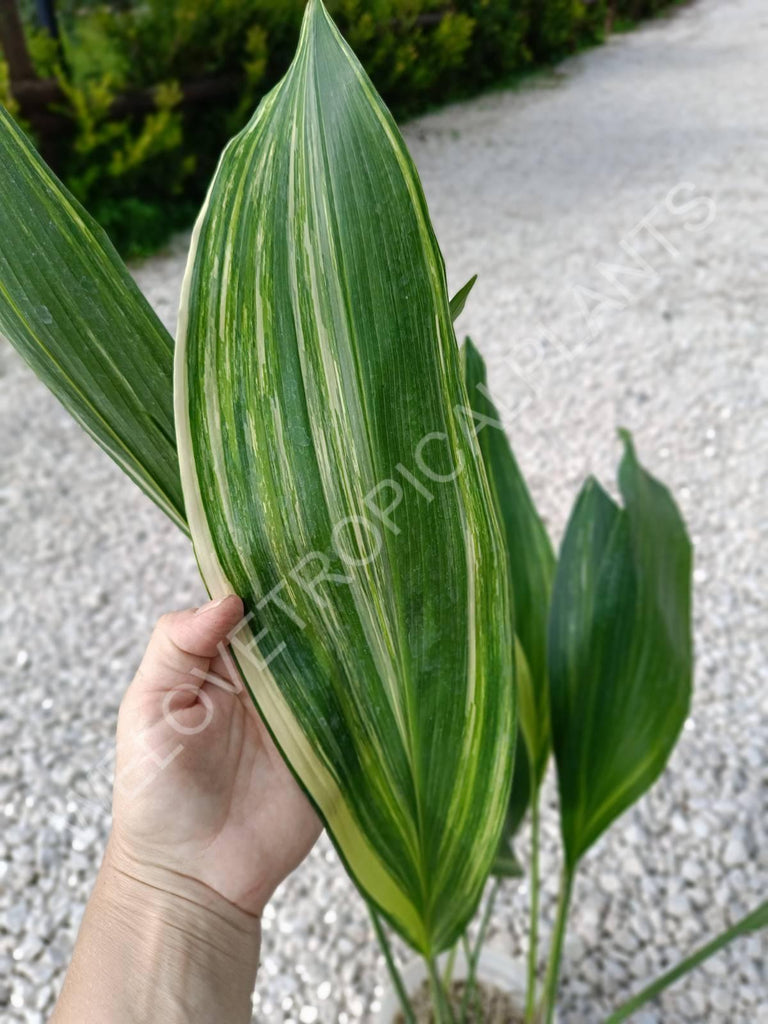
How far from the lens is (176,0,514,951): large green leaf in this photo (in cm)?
29

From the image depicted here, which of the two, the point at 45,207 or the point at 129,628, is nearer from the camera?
the point at 45,207

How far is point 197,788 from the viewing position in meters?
0.47

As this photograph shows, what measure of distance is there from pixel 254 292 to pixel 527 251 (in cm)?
235

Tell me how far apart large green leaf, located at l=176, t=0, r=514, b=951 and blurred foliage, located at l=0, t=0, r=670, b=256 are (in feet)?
7.53

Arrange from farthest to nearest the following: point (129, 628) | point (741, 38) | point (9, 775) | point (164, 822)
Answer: point (741, 38) < point (129, 628) < point (9, 775) < point (164, 822)

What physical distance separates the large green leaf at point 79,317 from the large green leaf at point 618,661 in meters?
0.37

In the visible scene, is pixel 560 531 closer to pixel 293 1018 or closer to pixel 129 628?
pixel 129 628

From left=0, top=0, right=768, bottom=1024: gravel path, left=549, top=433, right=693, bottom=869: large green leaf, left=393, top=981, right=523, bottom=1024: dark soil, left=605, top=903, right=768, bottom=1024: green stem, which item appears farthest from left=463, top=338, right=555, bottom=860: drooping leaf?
left=0, top=0, right=768, bottom=1024: gravel path

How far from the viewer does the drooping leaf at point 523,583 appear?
591 millimetres

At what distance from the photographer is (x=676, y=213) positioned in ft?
8.75

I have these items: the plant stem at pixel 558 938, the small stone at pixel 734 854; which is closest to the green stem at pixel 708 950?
the plant stem at pixel 558 938

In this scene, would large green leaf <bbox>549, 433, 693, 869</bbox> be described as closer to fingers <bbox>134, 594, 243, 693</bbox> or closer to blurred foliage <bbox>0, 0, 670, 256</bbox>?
fingers <bbox>134, 594, 243, 693</bbox>

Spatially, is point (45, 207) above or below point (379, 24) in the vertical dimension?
above

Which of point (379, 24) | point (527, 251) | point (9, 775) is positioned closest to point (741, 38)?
point (379, 24)
